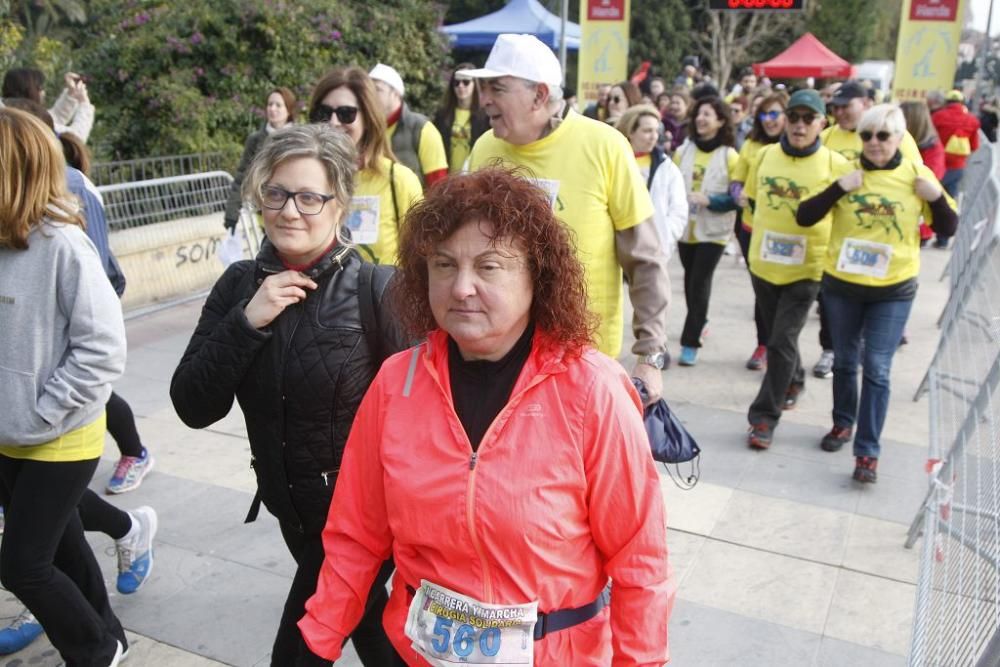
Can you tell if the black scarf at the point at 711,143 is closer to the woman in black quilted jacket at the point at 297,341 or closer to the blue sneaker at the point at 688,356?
the blue sneaker at the point at 688,356

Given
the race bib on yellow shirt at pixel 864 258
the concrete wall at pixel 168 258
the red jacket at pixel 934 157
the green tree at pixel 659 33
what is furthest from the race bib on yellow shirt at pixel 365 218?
the green tree at pixel 659 33

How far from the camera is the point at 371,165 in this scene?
3902mm

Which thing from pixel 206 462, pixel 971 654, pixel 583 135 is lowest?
pixel 206 462

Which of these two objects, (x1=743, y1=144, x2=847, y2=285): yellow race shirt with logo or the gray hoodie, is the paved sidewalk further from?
the gray hoodie

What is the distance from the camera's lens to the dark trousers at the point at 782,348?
17.5 feet

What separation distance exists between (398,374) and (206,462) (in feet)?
11.1

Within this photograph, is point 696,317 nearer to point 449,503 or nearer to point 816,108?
point 816,108

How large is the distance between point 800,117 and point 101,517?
4242 millimetres

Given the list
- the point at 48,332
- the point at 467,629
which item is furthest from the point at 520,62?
the point at 467,629

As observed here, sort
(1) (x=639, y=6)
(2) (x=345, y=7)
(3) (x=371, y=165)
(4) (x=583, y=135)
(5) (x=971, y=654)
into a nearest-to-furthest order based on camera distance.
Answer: (5) (x=971, y=654) < (4) (x=583, y=135) < (3) (x=371, y=165) < (2) (x=345, y=7) < (1) (x=639, y=6)

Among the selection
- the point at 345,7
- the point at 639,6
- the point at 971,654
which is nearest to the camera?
the point at 971,654

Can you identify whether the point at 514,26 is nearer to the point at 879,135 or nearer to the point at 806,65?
the point at 806,65

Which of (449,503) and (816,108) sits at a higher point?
(816,108)

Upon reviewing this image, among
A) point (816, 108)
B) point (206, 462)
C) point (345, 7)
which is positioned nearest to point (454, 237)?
point (206, 462)
